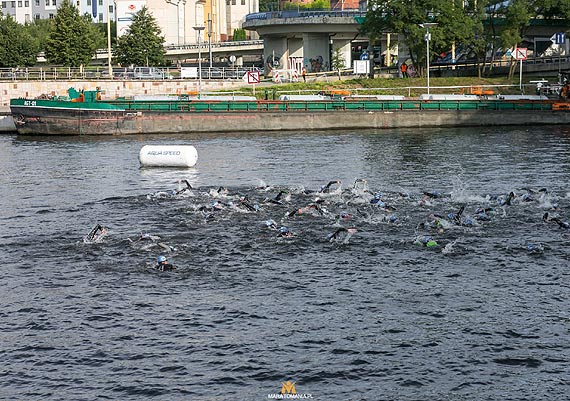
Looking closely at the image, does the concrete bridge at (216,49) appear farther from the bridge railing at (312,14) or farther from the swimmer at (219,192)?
the swimmer at (219,192)

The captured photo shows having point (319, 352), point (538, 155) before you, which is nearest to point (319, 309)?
point (319, 352)

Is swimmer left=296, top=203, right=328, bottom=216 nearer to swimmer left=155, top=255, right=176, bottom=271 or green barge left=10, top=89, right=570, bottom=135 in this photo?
swimmer left=155, top=255, right=176, bottom=271

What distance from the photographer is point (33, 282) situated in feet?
107

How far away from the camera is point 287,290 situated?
31.4 metres

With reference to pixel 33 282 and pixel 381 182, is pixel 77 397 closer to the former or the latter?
pixel 33 282

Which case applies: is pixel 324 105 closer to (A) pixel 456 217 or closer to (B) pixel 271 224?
(A) pixel 456 217

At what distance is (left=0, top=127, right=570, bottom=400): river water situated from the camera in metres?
24.2

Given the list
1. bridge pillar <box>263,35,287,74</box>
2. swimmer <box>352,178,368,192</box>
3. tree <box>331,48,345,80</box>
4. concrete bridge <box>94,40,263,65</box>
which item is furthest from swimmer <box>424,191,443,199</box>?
concrete bridge <box>94,40,263,65</box>

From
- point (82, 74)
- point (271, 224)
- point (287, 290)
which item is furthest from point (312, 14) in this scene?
point (287, 290)

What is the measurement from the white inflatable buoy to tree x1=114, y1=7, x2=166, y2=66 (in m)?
67.7

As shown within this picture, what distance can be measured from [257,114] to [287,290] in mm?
59232

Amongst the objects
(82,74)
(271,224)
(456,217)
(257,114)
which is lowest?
(271,224)

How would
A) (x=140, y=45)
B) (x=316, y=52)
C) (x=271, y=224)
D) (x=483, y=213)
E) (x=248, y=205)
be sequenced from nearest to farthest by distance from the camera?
1. (x=271, y=224)
2. (x=483, y=213)
3. (x=248, y=205)
4. (x=140, y=45)
5. (x=316, y=52)

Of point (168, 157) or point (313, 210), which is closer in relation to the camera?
point (313, 210)
